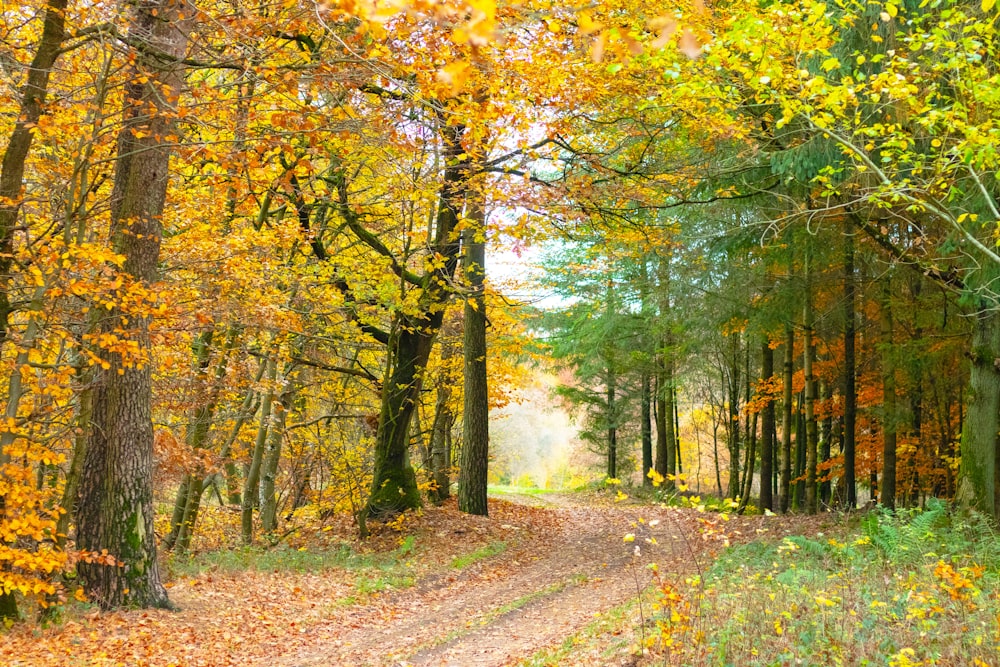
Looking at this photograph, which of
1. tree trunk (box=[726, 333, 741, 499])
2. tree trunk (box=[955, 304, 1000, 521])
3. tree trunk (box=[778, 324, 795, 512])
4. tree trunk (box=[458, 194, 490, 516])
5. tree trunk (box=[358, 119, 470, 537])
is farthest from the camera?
tree trunk (box=[726, 333, 741, 499])

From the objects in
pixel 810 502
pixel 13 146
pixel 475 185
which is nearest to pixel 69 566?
pixel 13 146

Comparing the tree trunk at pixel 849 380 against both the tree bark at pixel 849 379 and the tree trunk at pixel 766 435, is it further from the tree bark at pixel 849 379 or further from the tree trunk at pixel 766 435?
the tree trunk at pixel 766 435

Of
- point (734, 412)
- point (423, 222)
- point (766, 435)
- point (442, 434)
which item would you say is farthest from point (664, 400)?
point (423, 222)

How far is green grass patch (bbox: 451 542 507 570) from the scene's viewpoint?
11.2m

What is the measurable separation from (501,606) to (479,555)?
304cm

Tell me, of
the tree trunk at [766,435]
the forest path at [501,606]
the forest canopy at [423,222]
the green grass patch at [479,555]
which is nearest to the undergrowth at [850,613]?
the forest path at [501,606]

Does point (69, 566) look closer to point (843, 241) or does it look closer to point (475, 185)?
point (475, 185)

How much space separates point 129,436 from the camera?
7895 mm

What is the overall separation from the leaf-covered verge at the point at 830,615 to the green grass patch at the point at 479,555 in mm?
4035

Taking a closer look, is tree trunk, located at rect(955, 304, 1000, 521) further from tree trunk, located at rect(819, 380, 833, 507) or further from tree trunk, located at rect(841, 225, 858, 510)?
tree trunk, located at rect(819, 380, 833, 507)

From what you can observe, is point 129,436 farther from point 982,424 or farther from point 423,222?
point 982,424

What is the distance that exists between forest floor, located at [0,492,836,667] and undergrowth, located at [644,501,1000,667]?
579 millimetres

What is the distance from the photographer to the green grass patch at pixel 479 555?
11.2 meters

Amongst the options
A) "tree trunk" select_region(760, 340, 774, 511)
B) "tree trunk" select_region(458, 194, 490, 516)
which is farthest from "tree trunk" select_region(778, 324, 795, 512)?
"tree trunk" select_region(458, 194, 490, 516)
